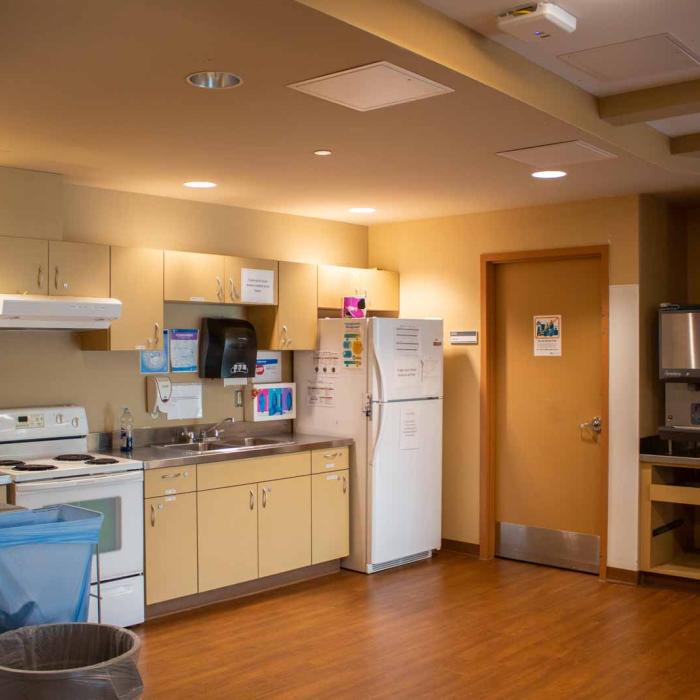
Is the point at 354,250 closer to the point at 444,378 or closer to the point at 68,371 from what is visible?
the point at 444,378

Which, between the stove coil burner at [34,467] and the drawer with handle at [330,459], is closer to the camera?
the stove coil burner at [34,467]

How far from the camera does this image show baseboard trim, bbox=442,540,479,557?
6168mm

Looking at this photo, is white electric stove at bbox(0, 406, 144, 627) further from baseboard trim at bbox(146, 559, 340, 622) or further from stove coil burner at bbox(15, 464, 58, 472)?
baseboard trim at bbox(146, 559, 340, 622)

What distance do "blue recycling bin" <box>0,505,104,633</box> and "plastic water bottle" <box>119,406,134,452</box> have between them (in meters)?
2.73

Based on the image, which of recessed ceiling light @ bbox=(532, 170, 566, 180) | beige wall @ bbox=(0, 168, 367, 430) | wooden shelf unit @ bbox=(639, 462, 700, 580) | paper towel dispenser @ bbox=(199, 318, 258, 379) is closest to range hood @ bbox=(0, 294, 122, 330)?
beige wall @ bbox=(0, 168, 367, 430)

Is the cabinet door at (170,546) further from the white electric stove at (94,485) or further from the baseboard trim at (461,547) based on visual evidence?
the baseboard trim at (461,547)

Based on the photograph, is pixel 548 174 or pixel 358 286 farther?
pixel 358 286

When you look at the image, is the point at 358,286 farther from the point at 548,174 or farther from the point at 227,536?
the point at 227,536

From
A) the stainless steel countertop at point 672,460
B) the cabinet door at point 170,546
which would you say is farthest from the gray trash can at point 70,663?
the stainless steel countertop at point 672,460

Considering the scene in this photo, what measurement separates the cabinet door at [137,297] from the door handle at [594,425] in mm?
2775

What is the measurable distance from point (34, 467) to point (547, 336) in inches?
133

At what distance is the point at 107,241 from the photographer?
512cm

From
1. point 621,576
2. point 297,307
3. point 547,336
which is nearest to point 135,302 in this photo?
point 297,307

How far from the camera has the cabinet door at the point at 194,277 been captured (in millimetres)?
5113
